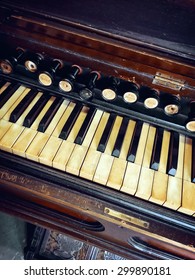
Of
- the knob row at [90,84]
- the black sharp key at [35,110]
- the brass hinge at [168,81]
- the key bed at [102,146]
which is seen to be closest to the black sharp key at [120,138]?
the key bed at [102,146]

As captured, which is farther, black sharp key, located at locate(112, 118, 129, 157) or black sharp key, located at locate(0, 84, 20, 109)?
black sharp key, located at locate(0, 84, 20, 109)

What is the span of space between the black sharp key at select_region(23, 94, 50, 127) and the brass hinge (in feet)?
1.71

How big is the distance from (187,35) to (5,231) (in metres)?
1.81

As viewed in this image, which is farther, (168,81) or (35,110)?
(35,110)

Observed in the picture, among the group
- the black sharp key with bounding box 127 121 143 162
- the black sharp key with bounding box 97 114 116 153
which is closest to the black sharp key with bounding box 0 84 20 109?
the black sharp key with bounding box 97 114 116 153

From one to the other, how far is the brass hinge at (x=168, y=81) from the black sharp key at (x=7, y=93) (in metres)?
0.67

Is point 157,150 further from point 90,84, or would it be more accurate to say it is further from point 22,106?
point 22,106

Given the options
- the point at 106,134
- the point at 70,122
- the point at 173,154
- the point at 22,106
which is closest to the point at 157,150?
the point at 173,154

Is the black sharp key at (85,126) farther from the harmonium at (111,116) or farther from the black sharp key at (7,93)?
the black sharp key at (7,93)

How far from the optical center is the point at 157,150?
103 cm

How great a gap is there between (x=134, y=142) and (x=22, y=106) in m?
0.53

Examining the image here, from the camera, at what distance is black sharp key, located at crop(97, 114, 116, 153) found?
99 centimetres

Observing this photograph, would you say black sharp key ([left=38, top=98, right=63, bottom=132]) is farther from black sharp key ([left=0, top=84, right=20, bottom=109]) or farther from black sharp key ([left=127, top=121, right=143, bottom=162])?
black sharp key ([left=127, top=121, right=143, bottom=162])

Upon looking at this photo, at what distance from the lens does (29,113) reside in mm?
1082
